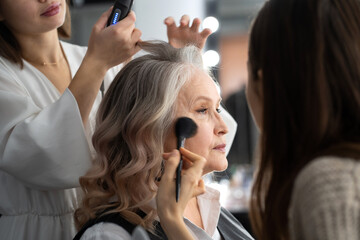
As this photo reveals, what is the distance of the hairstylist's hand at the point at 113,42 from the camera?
1.05m

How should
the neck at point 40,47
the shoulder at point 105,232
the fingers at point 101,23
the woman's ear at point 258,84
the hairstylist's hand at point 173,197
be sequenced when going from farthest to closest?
the neck at point 40,47 < the fingers at point 101,23 < the shoulder at point 105,232 < the hairstylist's hand at point 173,197 < the woman's ear at point 258,84

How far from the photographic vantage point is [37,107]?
1.10 metres

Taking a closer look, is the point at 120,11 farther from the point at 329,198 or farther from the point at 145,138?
the point at 329,198

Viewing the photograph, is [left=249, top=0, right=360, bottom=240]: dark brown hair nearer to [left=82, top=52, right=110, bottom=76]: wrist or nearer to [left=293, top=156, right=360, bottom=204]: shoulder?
[left=293, top=156, right=360, bottom=204]: shoulder

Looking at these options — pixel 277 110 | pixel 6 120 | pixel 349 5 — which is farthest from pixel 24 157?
pixel 349 5

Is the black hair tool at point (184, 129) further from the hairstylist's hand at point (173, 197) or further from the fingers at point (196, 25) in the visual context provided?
the fingers at point (196, 25)

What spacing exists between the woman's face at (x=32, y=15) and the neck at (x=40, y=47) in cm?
3

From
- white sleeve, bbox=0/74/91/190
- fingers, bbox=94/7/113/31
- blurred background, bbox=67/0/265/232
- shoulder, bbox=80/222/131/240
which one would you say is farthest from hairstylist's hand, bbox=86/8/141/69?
blurred background, bbox=67/0/265/232

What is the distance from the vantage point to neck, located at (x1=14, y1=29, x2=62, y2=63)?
1.22 meters

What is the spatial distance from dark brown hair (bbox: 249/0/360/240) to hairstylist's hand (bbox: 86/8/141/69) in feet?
1.32

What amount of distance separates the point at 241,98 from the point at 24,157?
2.68 metres

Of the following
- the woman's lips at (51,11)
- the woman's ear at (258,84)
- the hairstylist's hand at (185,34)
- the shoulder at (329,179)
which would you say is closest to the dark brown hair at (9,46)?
the woman's lips at (51,11)

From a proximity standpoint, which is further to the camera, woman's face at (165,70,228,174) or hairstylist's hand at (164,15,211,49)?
hairstylist's hand at (164,15,211,49)

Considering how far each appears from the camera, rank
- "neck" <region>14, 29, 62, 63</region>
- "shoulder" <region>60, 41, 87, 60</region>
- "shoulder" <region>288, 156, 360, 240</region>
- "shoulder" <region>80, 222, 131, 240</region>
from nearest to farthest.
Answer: "shoulder" <region>288, 156, 360, 240</region>, "shoulder" <region>80, 222, 131, 240</region>, "neck" <region>14, 29, 62, 63</region>, "shoulder" <region>60, 41, 87, 60</region>
